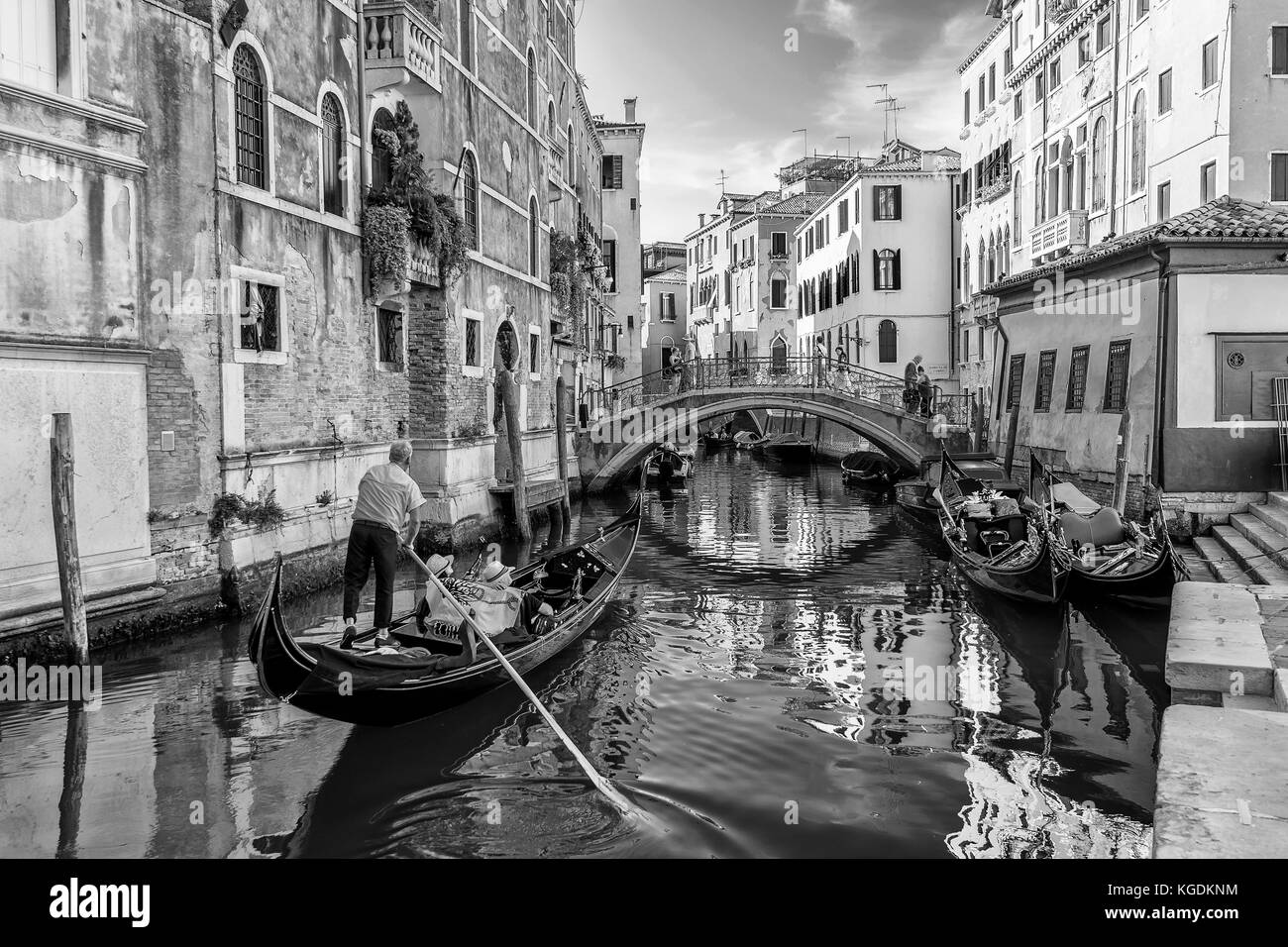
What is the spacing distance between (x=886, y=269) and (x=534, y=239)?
45.2ft

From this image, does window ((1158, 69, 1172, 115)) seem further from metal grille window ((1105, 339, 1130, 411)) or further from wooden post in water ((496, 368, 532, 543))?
wooden post in water ((496, 368, 532, 543))

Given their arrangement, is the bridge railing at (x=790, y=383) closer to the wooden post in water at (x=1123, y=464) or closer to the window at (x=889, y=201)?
the wooden post in water at (x=1123, y=464)

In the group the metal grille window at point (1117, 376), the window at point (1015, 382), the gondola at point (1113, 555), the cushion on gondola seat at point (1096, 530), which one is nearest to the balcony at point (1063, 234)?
the window at point (1015, 382)

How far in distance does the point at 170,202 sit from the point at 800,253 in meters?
32.3

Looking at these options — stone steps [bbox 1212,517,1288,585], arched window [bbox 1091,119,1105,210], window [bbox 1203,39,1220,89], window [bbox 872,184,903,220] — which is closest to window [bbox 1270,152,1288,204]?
window [bbox 1203,39,1220,89]

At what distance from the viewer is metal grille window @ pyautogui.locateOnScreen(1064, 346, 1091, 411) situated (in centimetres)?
1543

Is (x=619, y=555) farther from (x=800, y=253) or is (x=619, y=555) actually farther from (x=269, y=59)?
(x=800, y=253)

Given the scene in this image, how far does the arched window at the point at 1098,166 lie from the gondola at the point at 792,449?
13.3 meters

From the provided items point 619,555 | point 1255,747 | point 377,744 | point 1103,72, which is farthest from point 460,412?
point 1103,72

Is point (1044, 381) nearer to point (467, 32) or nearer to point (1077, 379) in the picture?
point (1077, 379)

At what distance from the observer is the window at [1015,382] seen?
18250 millimetres

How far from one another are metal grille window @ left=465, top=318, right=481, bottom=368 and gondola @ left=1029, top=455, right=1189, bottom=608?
7.61 m

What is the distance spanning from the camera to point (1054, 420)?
1631 cm

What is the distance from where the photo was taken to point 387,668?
5.98 metres
